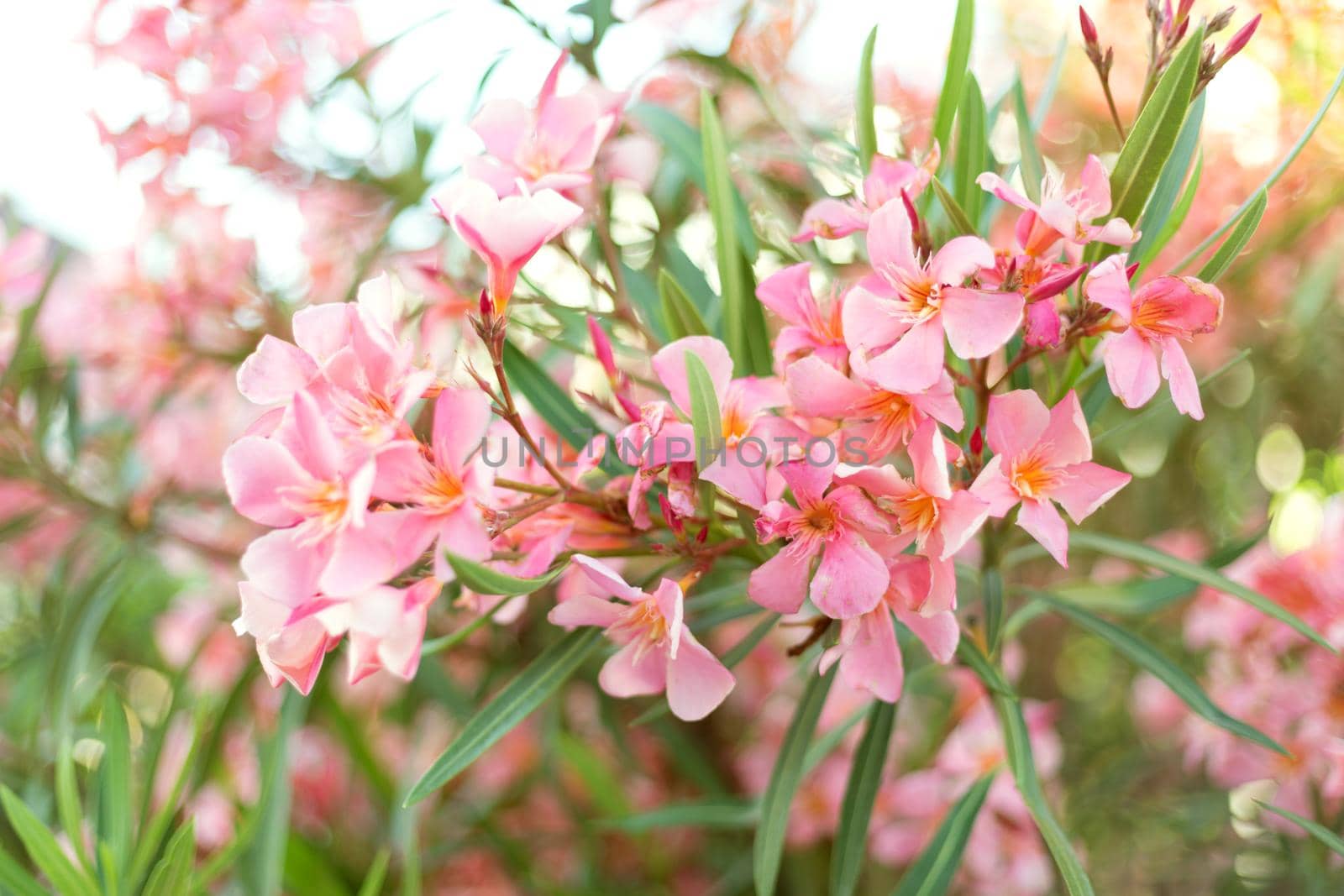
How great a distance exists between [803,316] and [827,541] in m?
0.16

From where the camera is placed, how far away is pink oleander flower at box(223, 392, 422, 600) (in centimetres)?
47

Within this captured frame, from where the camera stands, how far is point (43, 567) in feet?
5.37

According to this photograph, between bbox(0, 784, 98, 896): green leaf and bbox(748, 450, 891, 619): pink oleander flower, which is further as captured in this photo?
bbox(0, 784, 98, 896): green leaf

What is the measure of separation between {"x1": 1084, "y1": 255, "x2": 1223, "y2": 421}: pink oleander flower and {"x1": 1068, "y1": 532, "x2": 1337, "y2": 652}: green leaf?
20 centimetres

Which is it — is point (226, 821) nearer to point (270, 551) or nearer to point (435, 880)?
point (435, 880)

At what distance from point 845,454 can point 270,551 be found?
1.08ft

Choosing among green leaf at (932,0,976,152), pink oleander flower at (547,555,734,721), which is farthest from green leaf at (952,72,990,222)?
pink oleander flower at (547,555,734,721)

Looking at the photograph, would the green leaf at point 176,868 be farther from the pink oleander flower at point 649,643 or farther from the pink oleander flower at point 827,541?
the pink oleander flower at point 827,541

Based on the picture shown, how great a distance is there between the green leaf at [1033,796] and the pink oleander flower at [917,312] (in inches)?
11.8

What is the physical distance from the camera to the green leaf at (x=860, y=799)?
711 mm

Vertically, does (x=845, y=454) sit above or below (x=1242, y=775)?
above

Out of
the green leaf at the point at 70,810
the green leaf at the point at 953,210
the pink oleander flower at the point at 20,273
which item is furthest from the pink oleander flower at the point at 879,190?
the pink oleander flower at the point at 20,273

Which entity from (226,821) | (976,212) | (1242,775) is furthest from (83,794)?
(1242,775)

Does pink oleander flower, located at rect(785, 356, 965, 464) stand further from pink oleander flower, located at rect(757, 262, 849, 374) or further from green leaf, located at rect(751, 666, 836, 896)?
green leaf, located at rect(751, 666, 836, 896)
